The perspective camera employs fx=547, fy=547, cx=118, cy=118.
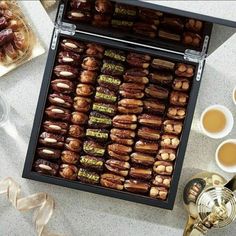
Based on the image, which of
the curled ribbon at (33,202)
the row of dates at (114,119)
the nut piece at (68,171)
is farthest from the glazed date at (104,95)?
the curled ribbon at (33,202)

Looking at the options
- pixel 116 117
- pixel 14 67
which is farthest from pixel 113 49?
pixel 14 67

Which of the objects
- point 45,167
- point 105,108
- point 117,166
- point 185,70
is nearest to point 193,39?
point 185,70

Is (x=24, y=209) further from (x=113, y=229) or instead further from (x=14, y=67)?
(x=14, y=67)

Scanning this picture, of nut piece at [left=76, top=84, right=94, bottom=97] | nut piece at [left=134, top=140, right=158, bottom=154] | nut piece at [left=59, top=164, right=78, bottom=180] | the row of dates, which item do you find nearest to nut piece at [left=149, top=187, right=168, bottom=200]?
the row of dates

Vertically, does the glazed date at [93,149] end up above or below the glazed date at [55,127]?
below

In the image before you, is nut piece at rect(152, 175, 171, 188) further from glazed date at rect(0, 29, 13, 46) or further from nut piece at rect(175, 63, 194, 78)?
glazed date at rect(0, 29, 13, 46)

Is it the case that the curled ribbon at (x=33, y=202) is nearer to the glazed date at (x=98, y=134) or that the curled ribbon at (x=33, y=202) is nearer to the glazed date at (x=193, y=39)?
the glazed date at (x=98, y=134)

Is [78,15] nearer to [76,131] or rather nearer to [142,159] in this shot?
[76,131]
